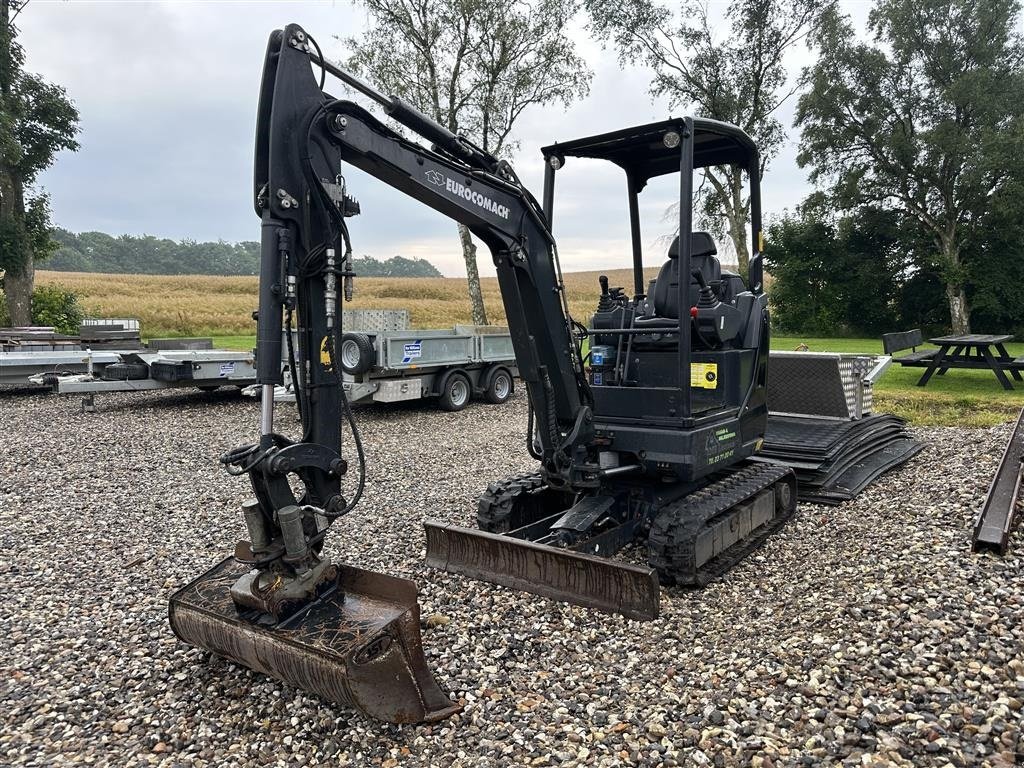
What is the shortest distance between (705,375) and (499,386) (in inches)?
327

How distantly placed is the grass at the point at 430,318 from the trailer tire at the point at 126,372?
25.6 feet

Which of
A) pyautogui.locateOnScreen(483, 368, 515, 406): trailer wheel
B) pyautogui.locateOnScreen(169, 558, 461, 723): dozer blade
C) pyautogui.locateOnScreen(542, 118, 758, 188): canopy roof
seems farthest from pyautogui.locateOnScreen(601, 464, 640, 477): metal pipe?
pyautogui.locateOnScreen(483, 368, 515, 406): trailer wheel

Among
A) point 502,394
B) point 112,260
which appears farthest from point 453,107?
point 112,260

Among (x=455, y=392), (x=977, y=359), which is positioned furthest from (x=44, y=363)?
(x=977, y=359)

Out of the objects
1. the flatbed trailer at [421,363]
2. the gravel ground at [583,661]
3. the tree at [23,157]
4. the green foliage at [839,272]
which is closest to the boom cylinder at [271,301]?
the gravel ground at [583,661]

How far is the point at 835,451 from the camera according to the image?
23.1 ft

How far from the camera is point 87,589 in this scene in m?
4.74

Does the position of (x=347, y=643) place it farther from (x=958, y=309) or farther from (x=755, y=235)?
(x=958, y=309)

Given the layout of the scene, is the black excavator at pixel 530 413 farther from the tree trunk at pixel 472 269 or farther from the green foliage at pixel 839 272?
the green foliage at pixel 839 272

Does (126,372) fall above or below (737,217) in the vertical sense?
below

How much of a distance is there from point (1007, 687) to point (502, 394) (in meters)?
10.7

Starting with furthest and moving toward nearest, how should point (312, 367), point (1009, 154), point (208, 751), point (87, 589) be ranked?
1. point (1009, 154)
2. point (87, 589)
3. point (312, 367)
4. point (208, 751)

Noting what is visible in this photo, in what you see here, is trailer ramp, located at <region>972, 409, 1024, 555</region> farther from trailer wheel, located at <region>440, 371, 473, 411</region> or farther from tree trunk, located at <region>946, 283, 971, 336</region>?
tree trunk, located at <region>946, 283, 971, 336</region>

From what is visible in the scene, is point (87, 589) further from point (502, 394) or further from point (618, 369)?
point (502, 394)
